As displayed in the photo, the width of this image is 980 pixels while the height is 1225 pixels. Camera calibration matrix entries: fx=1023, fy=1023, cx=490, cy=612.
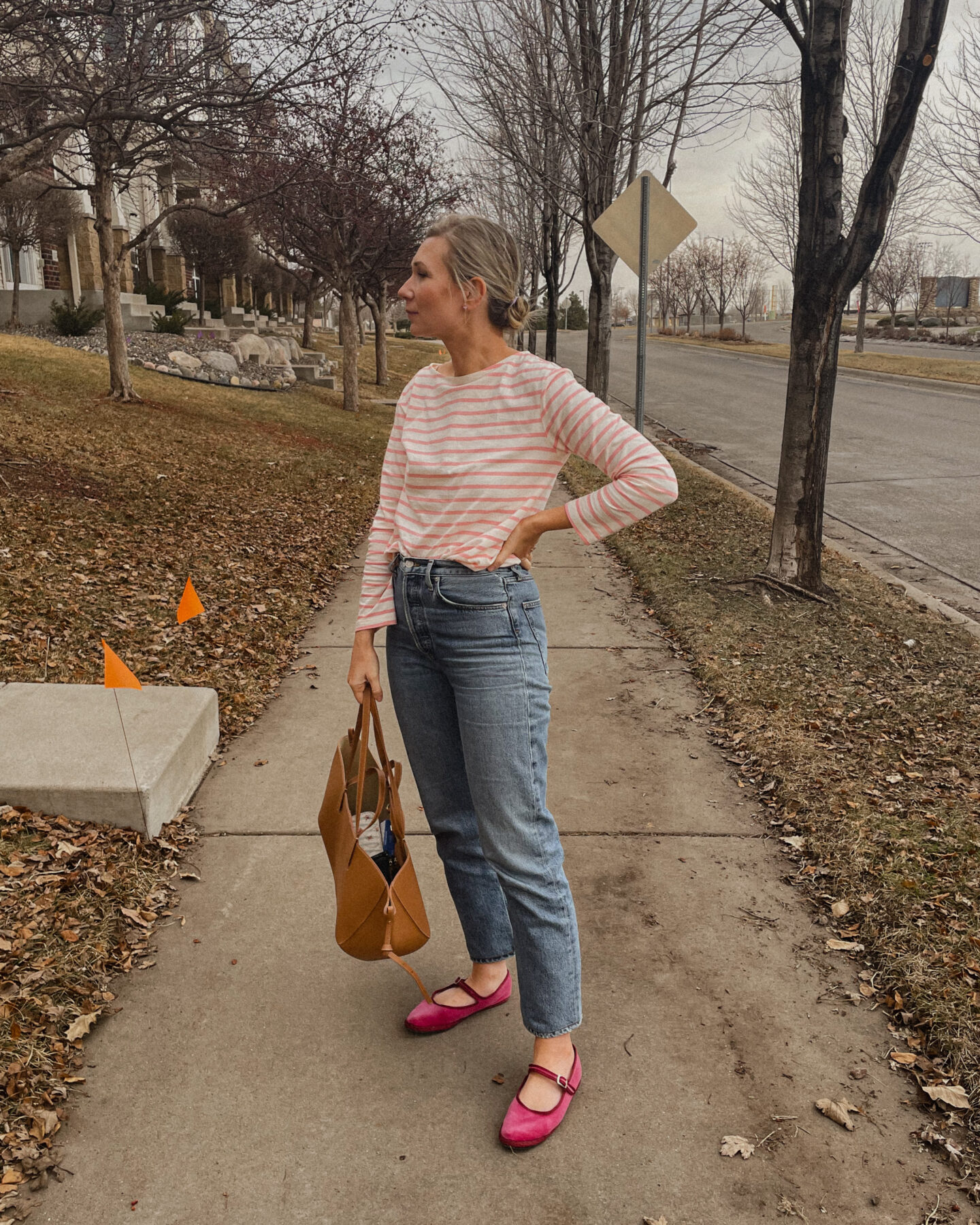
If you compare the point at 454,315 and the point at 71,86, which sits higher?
the point at 71,86

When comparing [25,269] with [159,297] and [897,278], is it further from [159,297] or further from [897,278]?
[897,278]

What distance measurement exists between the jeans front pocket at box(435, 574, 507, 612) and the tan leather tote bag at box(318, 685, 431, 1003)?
39 centimetres

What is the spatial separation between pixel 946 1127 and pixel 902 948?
76cm

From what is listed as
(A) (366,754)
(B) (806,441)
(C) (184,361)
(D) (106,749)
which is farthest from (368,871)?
(C) (184,361)

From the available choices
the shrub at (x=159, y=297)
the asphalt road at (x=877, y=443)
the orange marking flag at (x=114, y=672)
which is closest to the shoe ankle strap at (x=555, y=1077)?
the orange marking flag at (x=114, y=672)

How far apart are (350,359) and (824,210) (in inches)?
598

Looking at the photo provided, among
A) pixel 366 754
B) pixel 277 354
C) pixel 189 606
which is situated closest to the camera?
pixel 366 754

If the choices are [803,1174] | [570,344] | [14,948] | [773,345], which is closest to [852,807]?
[803,1174]

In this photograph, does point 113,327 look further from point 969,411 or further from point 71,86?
point 969,411

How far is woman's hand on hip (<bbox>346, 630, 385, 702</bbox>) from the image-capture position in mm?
2504

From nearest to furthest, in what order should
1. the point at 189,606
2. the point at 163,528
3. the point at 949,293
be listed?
the point at 189,606, the point at 163,528, the point at 949,293

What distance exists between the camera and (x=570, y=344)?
62875 mm

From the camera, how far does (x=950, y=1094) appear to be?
252 cm

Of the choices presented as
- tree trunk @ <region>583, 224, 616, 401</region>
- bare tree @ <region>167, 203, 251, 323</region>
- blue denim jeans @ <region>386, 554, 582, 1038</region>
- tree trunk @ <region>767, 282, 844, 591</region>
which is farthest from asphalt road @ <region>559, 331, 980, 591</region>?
bare tree @ <region>167, 203, 251, 323</region>
